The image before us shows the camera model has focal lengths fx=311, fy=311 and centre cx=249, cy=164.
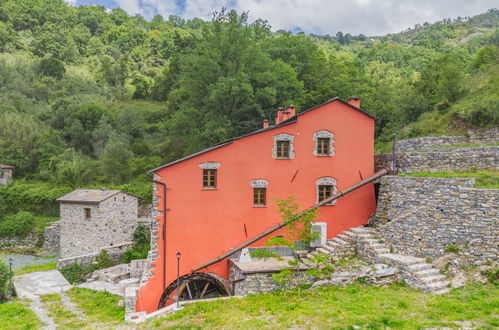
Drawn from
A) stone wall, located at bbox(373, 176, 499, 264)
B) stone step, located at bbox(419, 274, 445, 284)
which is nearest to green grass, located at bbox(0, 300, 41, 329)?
stone step, located at bbox(419, 274, 445, 284)

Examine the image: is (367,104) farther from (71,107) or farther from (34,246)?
(71,107)

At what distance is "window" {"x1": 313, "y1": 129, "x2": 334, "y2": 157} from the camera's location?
48.8 ft

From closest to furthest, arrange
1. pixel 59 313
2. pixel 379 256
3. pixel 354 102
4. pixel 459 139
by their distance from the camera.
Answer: pixel 379 256 → pixel 59 313 → pixel 354 102 → pixel 459 139

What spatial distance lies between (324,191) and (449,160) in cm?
550

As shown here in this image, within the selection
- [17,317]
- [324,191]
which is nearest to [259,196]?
[324,191]

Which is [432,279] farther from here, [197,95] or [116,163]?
[116,163]

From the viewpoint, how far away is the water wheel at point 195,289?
13008 millimetres

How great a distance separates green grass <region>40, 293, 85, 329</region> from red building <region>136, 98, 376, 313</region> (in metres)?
2.32

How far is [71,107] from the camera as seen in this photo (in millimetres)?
39094

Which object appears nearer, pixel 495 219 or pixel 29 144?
pixel 495 219

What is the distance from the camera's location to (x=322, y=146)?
14945 mm

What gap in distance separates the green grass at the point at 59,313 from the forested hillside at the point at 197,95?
12.4 m

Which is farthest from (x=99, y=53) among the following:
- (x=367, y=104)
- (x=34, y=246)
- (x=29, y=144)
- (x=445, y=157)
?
(x=445, y=157)

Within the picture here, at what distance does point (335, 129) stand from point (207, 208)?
7.15 m
